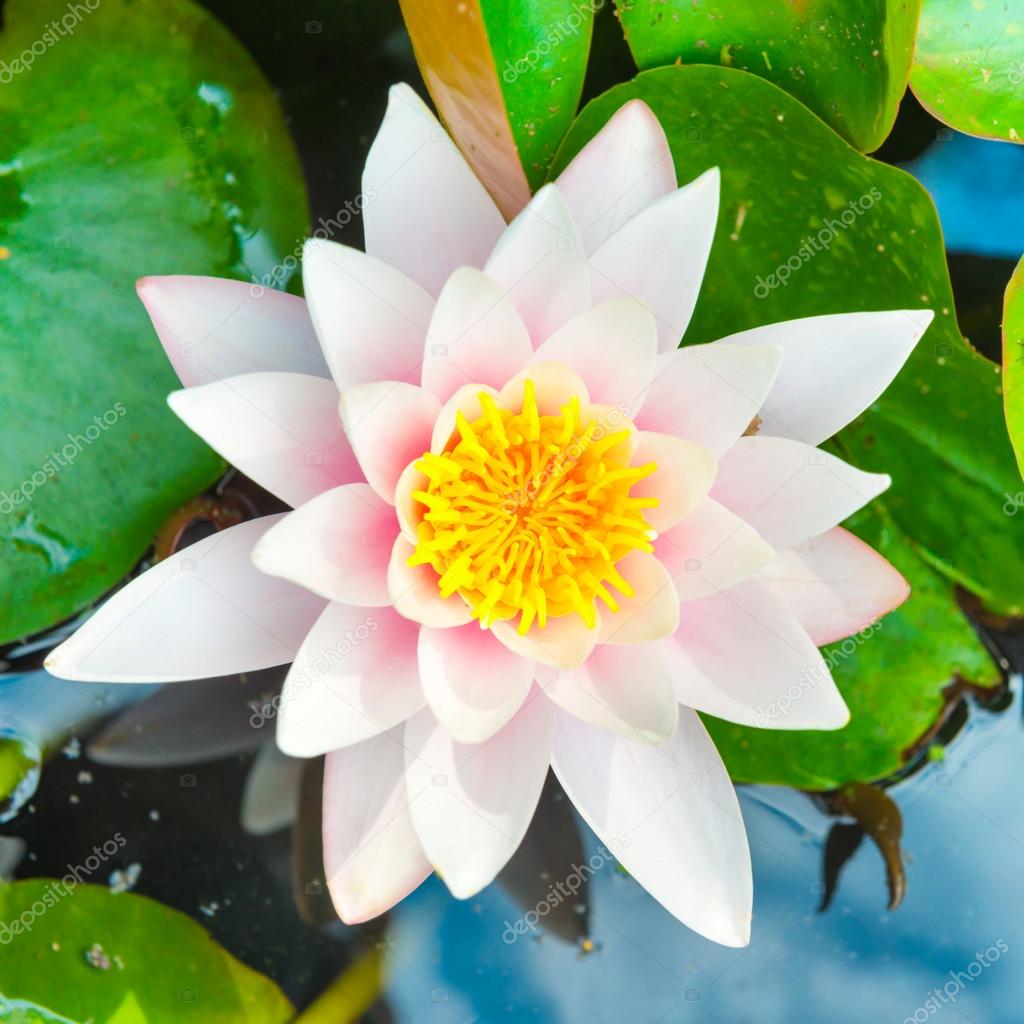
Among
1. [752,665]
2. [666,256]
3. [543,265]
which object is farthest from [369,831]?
[666,256]

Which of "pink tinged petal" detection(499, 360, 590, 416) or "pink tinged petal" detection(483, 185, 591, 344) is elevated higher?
"pink tinged petal" detection(483, 185, 591, 344)

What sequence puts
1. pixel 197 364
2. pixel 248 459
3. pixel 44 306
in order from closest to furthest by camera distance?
pixel 248 459
pixel 197 364
pixel 44 306

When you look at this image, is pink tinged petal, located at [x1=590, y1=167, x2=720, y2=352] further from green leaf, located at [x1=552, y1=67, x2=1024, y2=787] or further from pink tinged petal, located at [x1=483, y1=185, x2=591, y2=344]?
green leaf, located at [x1=552, y1=67, x2=1024, y2=787]

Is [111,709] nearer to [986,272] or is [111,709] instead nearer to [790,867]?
[790,867]

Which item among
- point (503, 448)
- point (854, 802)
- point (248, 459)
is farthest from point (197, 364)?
point (854, 802)

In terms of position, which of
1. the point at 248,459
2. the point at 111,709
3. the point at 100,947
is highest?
the point at 248,459

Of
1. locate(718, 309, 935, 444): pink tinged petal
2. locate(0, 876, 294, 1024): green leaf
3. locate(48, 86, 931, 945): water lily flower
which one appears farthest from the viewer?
locate(0, 876, 294, 1024): green leaf

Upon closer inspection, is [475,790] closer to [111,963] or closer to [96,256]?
[111,963]

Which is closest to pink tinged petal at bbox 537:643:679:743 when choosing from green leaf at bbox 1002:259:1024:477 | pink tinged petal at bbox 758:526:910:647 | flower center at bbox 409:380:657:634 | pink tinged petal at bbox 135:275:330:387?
flower center at bbox 409:380:657:634
